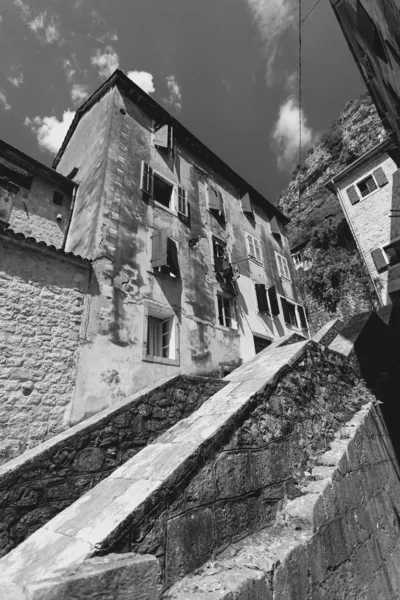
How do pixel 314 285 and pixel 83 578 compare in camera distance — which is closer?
pixel 83 578

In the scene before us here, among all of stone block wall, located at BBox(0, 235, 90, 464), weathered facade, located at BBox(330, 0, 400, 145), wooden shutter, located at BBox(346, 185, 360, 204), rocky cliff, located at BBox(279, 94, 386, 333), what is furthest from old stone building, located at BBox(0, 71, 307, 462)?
wooden shutter, located at BBox(346, 185, 360, 204)

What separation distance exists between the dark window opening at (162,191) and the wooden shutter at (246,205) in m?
5.02

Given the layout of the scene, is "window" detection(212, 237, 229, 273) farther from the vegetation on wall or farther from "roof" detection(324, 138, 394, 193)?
"roof" detection(324, 138, 394, 193)

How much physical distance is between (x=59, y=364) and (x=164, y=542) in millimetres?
5480

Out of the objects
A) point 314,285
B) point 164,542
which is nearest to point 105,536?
point 164,542

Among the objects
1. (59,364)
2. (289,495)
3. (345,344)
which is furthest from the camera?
(59,364)

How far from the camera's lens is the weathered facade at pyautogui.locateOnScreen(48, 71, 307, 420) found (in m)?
7.63

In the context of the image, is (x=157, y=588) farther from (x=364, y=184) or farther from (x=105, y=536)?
(x=364, y=184)

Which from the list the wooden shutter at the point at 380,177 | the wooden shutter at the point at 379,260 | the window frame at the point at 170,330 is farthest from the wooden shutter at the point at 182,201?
the wooden shutter at the point at 380,177

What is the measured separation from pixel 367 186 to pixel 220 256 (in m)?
13.8

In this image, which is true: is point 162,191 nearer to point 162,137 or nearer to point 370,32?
point 162,137

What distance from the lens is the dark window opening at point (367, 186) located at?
19062mm

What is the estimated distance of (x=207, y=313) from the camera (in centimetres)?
1020

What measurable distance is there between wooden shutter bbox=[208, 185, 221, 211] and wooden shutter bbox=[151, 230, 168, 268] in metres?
4.22
